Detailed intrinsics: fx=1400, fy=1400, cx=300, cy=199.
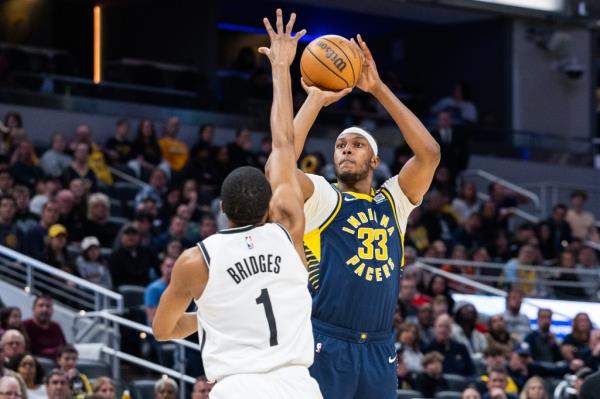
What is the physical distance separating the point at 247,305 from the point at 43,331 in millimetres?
7847

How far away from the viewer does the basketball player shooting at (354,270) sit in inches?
296

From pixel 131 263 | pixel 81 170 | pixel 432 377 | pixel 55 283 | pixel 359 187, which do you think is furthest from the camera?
pixel 81 170

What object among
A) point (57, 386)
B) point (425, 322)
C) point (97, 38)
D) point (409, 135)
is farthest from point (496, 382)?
point (97, 38)

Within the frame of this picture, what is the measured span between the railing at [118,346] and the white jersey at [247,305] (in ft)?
24.1

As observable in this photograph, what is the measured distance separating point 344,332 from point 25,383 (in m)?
5.25

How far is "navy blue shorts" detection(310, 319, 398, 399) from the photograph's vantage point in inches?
295

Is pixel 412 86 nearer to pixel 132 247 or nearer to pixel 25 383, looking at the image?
pixel 132 247

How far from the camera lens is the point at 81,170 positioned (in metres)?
16.9

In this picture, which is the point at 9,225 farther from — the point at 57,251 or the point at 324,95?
the point at 324,95

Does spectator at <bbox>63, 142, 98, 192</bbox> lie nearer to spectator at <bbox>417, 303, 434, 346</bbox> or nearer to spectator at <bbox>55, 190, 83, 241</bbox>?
spectator at <bbox>55, 190, 83, 241</bbox>

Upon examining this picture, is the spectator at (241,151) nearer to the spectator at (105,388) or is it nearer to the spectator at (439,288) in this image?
the spectator at (439,288)

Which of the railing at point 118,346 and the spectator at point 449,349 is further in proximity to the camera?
the spectator at point 449,349

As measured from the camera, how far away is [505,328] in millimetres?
16219

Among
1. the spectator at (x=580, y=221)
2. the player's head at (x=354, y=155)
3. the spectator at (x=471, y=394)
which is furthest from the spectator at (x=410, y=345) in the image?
the spectator at (x=580, y=221)
